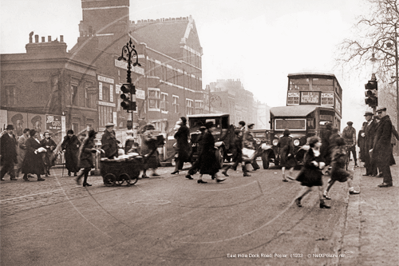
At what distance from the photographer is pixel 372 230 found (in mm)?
5762

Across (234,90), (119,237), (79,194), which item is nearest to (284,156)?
(79,194)

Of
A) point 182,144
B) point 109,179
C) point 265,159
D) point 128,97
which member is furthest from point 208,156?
point 128,97

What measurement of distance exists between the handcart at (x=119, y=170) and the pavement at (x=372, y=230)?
18.7ft

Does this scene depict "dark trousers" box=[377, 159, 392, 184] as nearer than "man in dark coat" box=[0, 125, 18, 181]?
Yes

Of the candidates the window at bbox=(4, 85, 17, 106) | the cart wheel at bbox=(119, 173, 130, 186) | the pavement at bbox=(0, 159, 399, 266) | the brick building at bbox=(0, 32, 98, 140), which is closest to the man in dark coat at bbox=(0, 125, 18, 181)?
the brick building at bbox=(0, 32, 98, 140)

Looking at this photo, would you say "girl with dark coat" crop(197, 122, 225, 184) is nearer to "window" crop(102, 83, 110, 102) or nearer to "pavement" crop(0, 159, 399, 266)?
"pavement" crop(0, 159, 399, 266)

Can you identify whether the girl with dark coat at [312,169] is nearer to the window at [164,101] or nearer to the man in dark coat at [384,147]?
the window at [164,101]

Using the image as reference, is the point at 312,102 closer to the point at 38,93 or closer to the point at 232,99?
the point at 232,99

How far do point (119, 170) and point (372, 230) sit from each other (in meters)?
7.70

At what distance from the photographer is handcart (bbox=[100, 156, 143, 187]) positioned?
12156 mm

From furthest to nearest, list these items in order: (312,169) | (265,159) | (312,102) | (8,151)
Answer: (265,159), (8,151), (312,102), (312,169)

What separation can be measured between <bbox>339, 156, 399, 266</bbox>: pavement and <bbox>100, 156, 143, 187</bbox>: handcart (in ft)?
18.7

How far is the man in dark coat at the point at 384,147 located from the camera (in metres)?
10.2

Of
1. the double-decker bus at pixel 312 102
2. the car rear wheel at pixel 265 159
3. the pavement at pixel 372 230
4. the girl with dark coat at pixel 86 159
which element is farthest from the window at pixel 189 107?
the car rear wheel at pixel 265 159
